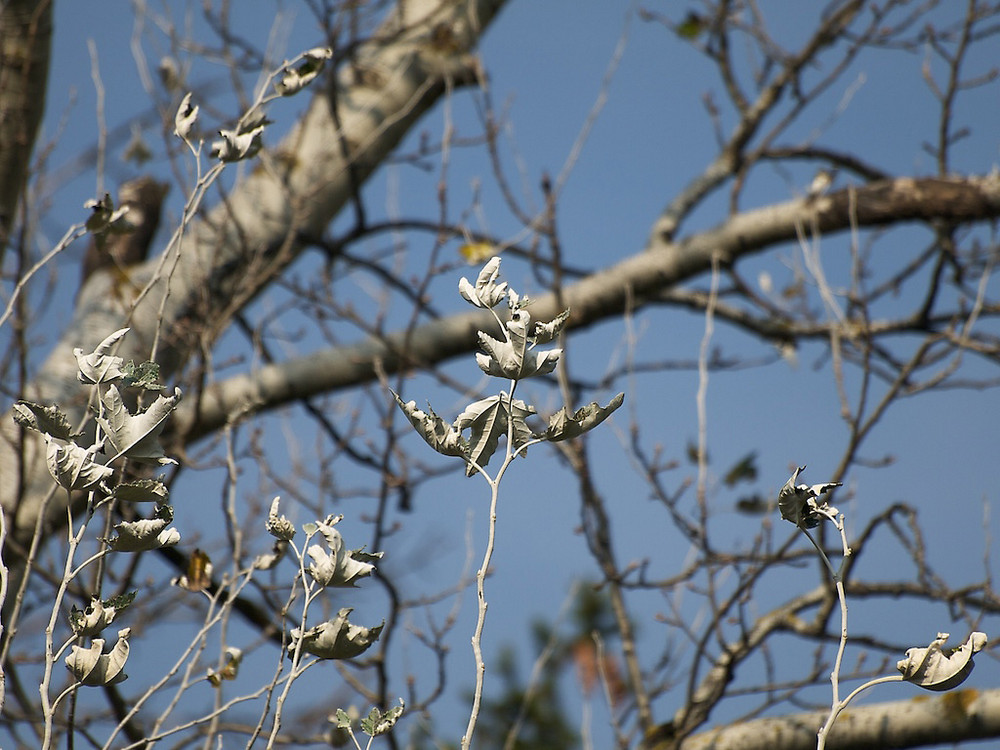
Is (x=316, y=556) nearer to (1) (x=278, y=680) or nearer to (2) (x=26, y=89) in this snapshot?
(1) (x=278, y=680)

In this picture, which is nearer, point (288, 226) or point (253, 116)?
point (253, 116)

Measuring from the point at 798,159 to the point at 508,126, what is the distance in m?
1.31

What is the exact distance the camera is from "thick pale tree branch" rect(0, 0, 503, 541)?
7.83 ft

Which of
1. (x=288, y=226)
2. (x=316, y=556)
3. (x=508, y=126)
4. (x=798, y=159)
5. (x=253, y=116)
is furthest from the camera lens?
(x=798, y=159)

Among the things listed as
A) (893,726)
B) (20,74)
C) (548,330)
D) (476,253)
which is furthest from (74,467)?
(20,74)

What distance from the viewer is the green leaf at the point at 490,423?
0.78 m

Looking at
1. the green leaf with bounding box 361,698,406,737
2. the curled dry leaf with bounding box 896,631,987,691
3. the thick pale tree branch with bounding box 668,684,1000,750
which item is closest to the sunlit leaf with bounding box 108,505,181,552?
the green leaf with bounding box 361,698,406,737

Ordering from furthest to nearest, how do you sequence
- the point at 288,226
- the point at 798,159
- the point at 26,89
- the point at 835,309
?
the point at 798,159 → the point at 288,226 → the point at 26,89 → the point at 835,309

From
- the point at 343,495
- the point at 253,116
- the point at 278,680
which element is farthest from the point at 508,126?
the point at 278,680

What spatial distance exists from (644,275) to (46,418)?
Answer: 2.38 meters

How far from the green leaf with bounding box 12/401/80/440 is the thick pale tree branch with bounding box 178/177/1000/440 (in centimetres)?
192

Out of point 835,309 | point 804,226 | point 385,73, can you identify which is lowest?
point 835,309

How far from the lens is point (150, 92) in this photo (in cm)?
252

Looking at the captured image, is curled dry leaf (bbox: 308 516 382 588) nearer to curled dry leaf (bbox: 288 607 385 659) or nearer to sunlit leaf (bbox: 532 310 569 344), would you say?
curled dry leaf (bbox: 288 607 385 659)
